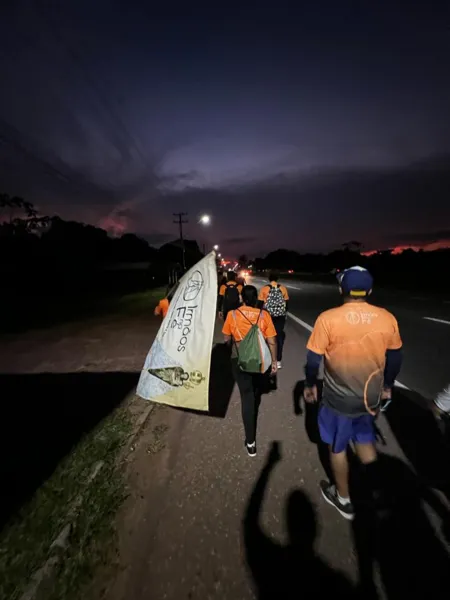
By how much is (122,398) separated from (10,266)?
22735 millimetres

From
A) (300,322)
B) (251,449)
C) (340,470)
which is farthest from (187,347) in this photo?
(300,322)

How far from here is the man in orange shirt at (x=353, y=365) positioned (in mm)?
2340

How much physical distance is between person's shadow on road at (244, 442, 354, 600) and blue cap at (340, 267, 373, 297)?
6.83 ft

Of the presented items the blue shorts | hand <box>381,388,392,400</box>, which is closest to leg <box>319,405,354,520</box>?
the blue shorts

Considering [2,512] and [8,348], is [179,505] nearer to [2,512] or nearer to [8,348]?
[2,512]

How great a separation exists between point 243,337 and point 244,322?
177mm

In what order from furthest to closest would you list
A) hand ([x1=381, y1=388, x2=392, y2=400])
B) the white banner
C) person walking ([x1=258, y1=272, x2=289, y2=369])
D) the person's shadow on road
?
person walking ([x1=258, y1=272, x2=289, y2=369])
the white banner
hand ([x1=381, y1=388, x2=392, y2=400])
the person's shadow on road

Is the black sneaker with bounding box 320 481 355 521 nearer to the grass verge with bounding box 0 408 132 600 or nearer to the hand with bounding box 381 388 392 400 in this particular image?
the hand with bounding box 381 388 392 400

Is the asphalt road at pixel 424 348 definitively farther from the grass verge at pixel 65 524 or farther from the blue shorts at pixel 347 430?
the grass verge at pixel 65 524

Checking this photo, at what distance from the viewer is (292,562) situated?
2.34 meters

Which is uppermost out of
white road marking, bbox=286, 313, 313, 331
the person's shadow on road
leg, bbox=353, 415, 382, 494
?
leg, bbox=353, 415, 382, 494

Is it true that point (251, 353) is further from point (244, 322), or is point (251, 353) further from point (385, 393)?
point (385, 393)

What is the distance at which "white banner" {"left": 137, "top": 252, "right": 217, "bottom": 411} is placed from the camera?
2.93 metres

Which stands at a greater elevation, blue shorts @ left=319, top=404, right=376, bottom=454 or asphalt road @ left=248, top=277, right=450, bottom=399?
blue shorts @ left=319, top=404, right=376, bottom=454
